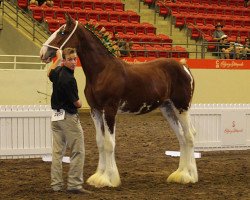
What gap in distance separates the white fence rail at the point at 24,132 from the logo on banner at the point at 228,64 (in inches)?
495

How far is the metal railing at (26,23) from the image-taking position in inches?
973

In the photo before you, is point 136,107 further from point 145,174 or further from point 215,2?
point 215,2

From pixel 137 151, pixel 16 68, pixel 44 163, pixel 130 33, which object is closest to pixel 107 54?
pixel 44 163

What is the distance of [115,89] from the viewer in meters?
10.4

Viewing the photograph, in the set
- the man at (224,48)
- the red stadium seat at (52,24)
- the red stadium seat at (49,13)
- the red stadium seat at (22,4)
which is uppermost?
the red stadium seat at (22,4)

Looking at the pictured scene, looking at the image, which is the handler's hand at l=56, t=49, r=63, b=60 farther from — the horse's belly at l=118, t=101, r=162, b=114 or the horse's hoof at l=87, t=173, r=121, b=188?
the horse's hoof at l=87, t=173, r=121, b=188

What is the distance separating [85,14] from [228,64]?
6458 mm

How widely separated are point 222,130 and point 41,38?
11583 mm

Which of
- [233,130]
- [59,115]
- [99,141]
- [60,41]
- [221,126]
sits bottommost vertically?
[233,130]

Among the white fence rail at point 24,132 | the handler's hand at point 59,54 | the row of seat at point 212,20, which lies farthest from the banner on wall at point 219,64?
the handler's hand at point 59,54

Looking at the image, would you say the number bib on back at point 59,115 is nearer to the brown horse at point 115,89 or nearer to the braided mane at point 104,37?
the brown horse at point 115,89

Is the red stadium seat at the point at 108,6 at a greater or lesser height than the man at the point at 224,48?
greater

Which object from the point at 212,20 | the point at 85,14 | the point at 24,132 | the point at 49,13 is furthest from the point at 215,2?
the point at 24,132

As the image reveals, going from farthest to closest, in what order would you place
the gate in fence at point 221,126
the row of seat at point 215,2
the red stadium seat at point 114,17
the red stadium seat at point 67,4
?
1. the row of seat at point 215,2
2. the red stadium seat at point 114,17
3. the red stadium seat at point 67,4
4. the gate in fence at point 221,126
